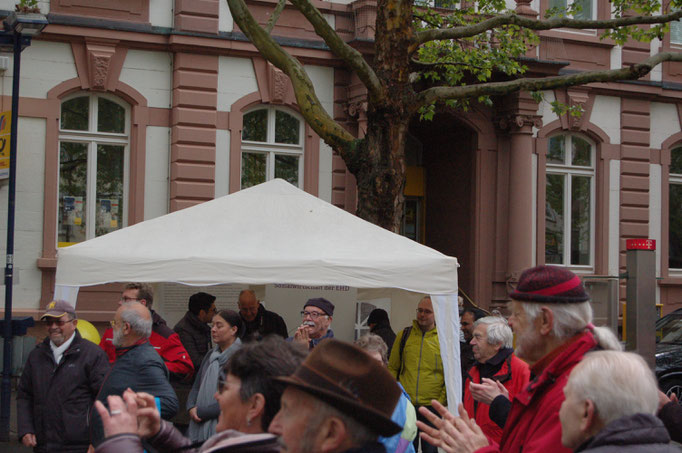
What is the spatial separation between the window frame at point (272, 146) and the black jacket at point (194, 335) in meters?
7.90

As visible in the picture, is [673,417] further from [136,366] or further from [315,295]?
[315,295]

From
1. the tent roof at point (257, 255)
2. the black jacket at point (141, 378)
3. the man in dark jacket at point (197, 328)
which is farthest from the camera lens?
the man in dark jacket at point (197, 328)

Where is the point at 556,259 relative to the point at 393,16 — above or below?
below

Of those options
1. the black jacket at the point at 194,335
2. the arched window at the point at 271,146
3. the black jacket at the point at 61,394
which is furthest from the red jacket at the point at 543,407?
the arched window at the point at 271,146

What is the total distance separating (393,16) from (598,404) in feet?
27.1

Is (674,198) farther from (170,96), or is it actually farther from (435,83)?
(170,96)

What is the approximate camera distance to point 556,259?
758 inches

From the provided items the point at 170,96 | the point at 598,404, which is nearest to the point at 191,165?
the point at 170,96

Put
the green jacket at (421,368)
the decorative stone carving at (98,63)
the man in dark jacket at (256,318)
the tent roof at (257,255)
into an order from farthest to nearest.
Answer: the decorative stone carving at (98,63), the man in dark jacket at (256,318), the green jacket at (421,368), the tent roof at (257,255)

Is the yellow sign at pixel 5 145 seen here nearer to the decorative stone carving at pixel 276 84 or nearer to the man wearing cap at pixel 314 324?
the decorative stone carving at pixel 276 84

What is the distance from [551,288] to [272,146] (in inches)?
530

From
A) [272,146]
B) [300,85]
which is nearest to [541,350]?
[300,85]

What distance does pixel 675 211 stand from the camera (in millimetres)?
20438

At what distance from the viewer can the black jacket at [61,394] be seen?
21.8 ft
